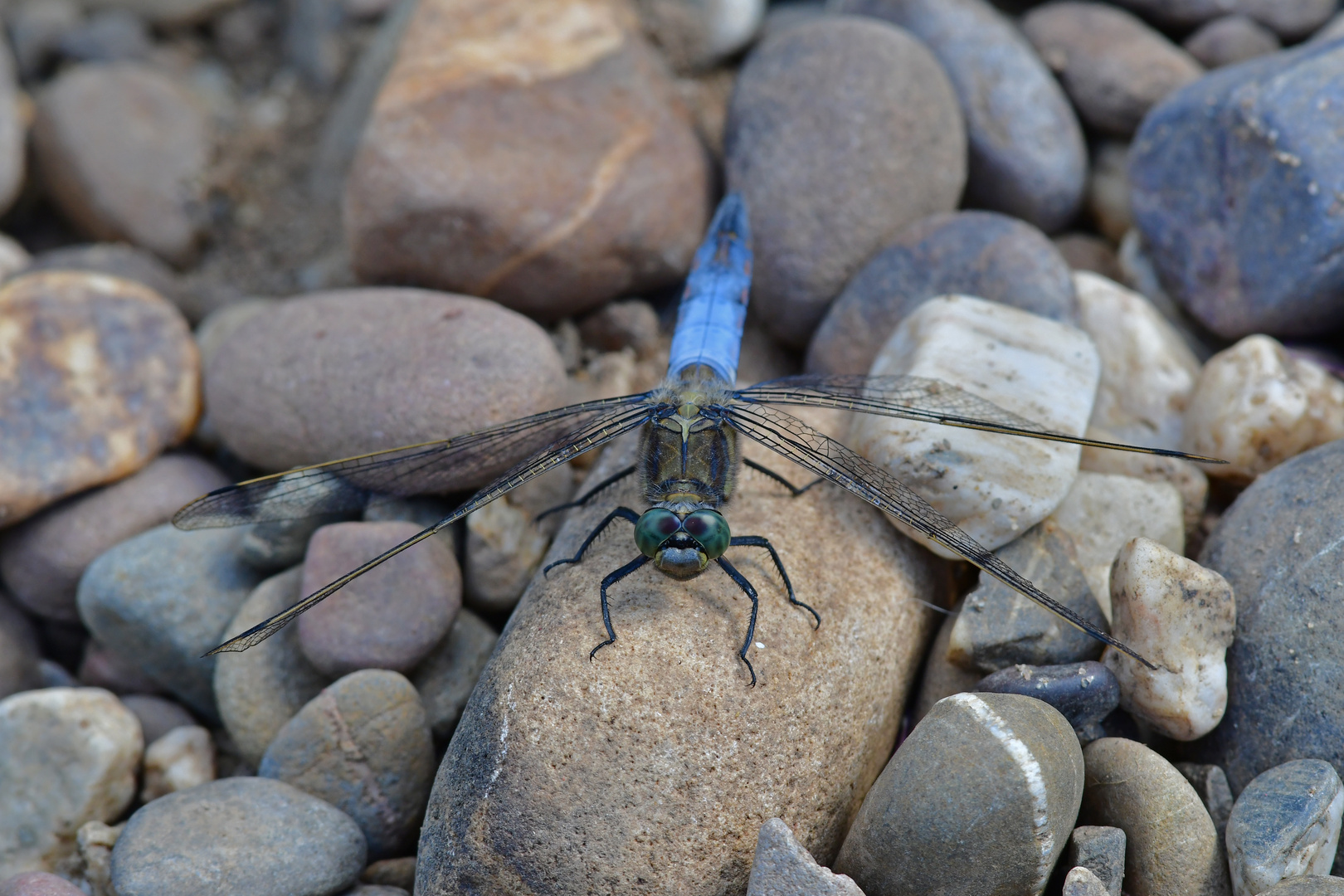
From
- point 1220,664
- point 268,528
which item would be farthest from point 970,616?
point 268,528

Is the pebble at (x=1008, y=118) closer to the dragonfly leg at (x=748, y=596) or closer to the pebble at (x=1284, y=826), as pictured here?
the dragonfly leg at (x=748, y=596)

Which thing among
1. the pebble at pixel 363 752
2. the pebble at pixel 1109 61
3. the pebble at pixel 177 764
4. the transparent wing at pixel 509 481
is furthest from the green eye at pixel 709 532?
the pebble at pixel 1109 61

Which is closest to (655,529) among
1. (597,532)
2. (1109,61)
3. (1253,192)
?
(597,532)

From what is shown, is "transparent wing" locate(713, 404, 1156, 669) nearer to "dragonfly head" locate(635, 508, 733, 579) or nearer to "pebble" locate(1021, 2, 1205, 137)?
"dragonfly head" locate(635, 508, 733, 579)

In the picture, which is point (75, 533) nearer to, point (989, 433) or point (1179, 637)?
point (989, 433)

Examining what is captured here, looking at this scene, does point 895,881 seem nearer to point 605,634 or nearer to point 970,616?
point 970,616
